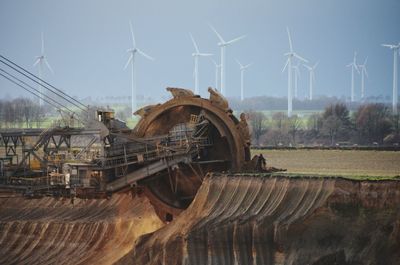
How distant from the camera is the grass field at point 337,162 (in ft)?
147

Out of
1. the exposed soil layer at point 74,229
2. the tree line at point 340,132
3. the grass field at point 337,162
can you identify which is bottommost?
the exposed soil layer at point 74,229

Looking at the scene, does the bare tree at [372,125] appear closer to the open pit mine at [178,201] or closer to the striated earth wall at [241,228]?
the open pit mine at [178,201]

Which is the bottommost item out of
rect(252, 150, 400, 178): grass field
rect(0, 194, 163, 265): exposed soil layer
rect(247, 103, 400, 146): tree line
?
rect(0, 194, 163, 265): exposed soil layer

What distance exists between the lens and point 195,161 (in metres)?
45.0

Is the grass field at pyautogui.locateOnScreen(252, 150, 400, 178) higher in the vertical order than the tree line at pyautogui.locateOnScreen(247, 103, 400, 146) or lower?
lower

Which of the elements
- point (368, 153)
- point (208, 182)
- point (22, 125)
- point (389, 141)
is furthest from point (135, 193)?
point (22, 125)

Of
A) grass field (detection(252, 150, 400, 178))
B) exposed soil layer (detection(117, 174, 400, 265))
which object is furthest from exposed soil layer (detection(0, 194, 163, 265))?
grass field (detection(252, 150, 400, 178))

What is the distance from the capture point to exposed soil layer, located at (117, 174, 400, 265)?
33.2 meters

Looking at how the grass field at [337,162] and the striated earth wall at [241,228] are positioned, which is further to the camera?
the grass field at [337,162]

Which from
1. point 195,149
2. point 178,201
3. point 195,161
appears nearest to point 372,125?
point 195,161

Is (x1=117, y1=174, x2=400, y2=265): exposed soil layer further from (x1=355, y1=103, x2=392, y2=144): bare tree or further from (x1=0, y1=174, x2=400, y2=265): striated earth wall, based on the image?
(x1=355, y1=103, x2=392, y2=144): bare tree

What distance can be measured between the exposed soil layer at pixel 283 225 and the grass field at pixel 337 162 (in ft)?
18.9

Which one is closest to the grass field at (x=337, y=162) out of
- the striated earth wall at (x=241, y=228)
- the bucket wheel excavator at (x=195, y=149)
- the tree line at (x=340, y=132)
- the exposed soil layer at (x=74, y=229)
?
the bucket wheel excavator at (x=195, y=149)

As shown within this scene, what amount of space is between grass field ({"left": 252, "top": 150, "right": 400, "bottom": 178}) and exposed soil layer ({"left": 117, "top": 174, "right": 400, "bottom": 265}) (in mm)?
5747
